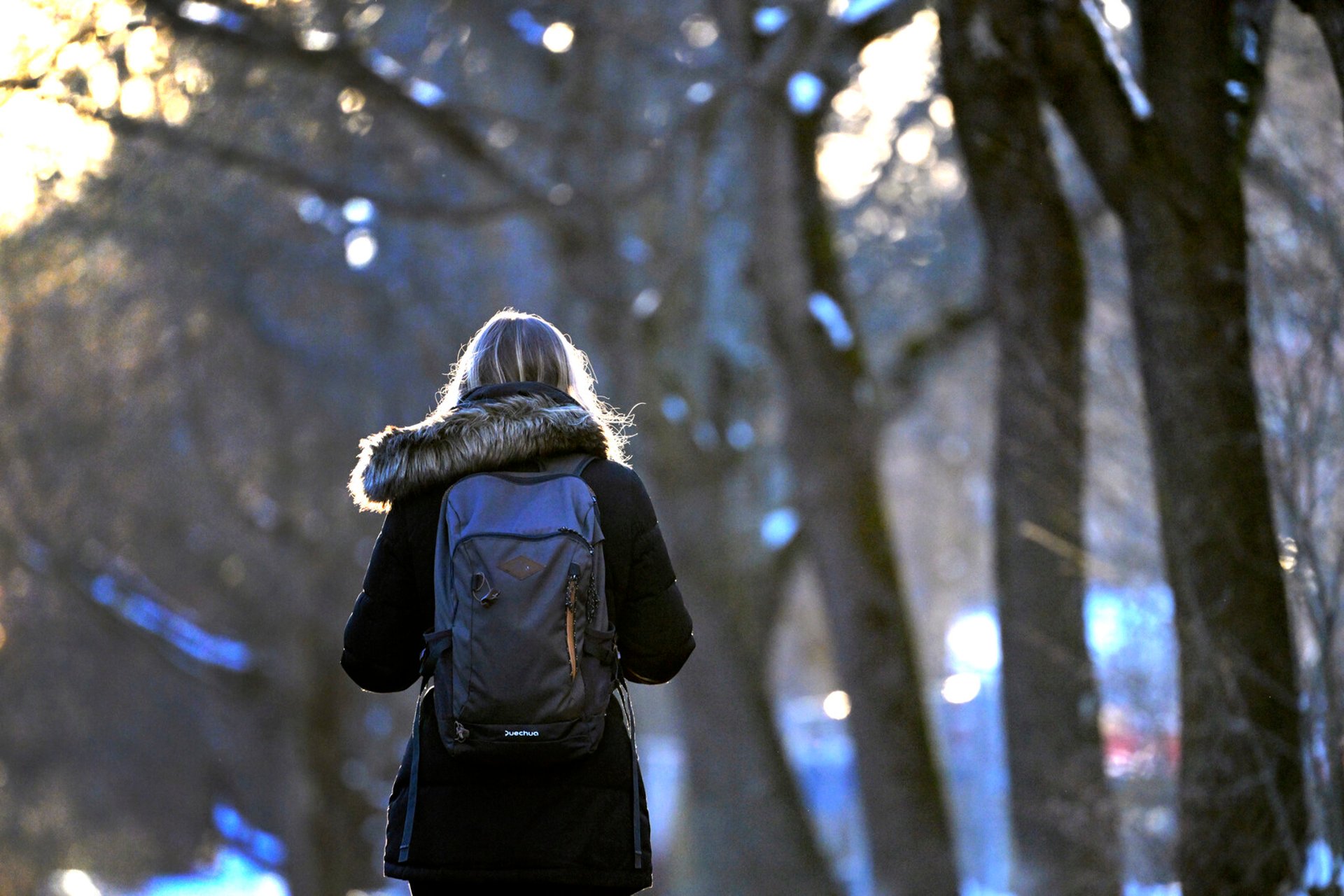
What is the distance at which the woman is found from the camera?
311 cm

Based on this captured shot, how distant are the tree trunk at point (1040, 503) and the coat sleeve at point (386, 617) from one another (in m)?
3.72

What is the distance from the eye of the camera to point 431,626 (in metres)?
3.33

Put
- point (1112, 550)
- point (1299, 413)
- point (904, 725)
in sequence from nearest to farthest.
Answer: point (1299, 413), point (1112, 550), point (904, 725)

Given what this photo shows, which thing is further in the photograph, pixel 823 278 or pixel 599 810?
pixel 823 278

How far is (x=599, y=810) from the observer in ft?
10.3

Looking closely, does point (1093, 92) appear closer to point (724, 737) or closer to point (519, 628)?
point (519, 628)

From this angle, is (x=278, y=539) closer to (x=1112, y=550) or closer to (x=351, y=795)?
(x=351, y=795)

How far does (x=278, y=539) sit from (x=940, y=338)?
8303mm

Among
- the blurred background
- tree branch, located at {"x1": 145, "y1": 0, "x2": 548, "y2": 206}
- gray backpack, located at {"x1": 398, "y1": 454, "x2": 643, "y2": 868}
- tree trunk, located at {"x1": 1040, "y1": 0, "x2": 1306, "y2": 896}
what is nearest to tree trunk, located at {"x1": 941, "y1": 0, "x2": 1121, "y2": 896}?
the blurred background

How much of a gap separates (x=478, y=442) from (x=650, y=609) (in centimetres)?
50

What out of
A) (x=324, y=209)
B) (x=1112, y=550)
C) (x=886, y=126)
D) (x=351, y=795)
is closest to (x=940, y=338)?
(x=886, y=126)

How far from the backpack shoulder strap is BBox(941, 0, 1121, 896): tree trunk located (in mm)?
3461

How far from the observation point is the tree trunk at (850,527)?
30.5 ft

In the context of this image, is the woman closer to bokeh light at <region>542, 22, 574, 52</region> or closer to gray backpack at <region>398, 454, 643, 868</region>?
gray backpack at <region>398, 454, 643, 868</region>
